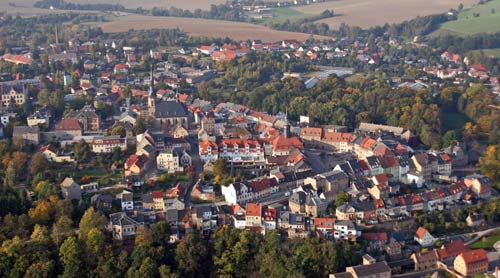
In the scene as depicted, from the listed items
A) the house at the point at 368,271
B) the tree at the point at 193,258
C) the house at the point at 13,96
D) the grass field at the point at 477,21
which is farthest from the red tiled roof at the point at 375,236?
the grass field at the point at 477,21

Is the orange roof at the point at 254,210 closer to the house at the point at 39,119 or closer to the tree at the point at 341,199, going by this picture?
the tree at the point at 341,199

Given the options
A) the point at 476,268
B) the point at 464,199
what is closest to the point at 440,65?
the point at 464,199

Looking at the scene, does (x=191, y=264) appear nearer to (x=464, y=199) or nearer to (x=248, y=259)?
(x=248, y=259)

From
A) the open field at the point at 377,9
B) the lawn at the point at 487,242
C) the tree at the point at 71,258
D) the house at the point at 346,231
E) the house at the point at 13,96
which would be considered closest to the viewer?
the tree at the point at 71,258

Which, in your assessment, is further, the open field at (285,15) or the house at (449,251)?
the open field at (285,15)

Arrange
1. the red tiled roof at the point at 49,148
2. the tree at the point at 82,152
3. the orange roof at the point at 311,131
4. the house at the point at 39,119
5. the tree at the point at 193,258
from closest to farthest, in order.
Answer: the tree at the point at 193,258 → the tree at the point at 82,152 → the red tiled roof at the point at 49,148 → the orange roof at the point at 311,131 → the house at the point at 39,119

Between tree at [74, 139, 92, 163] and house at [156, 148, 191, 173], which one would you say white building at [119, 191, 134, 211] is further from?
tree at [74, 139, 92, 163]

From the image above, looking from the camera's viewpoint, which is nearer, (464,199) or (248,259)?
(248,259)
